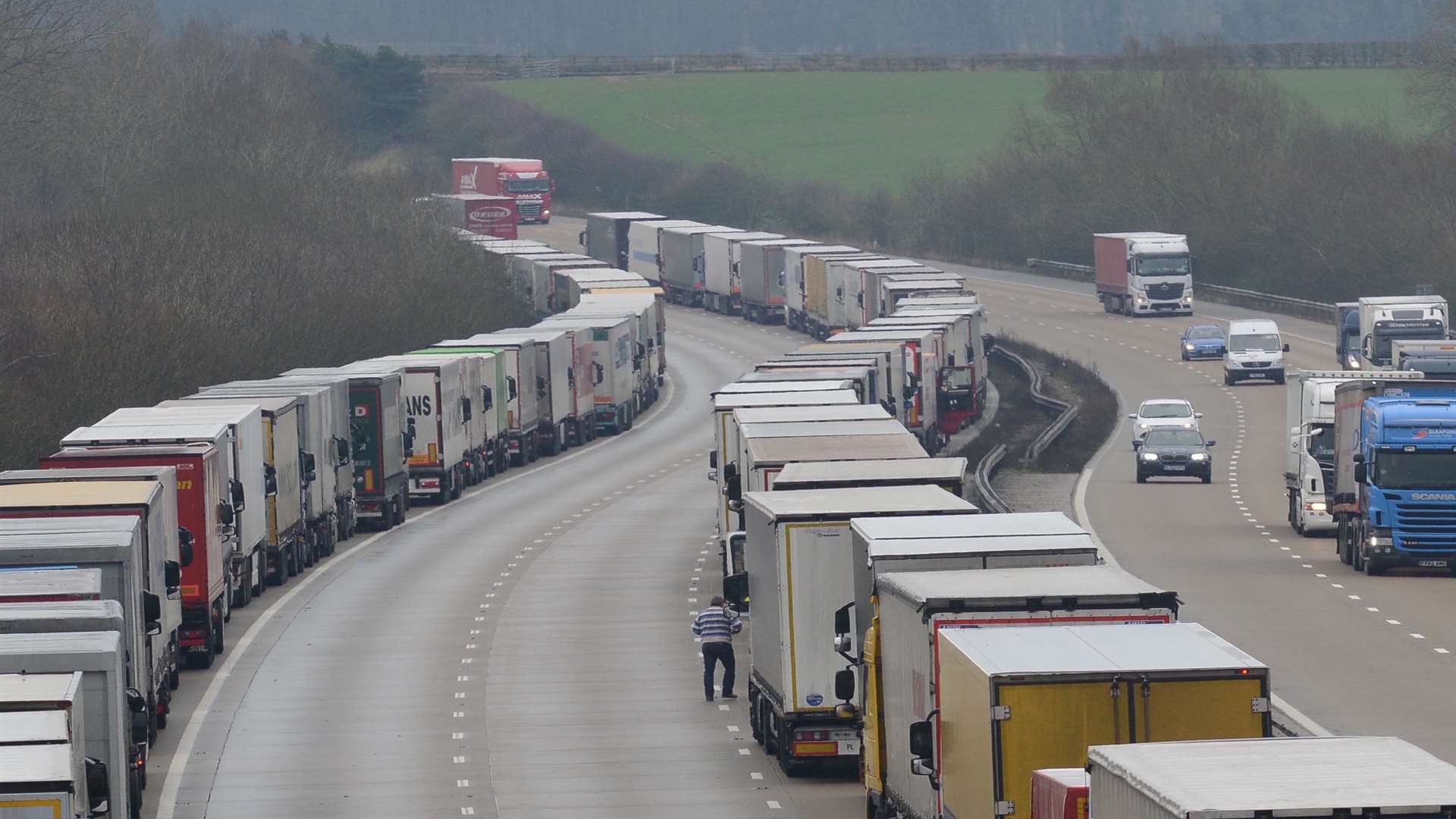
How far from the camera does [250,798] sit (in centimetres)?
2436

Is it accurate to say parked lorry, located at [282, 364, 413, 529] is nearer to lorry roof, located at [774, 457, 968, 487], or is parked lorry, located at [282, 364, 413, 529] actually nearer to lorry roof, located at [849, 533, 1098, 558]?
lorry roof, located at [774, 457, 968, 487]

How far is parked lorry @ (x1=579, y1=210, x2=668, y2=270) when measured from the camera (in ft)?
378

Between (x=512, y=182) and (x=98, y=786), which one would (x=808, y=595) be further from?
(x=512, y=182)

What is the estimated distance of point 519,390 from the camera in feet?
200

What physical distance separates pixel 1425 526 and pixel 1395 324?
3545 centimetres

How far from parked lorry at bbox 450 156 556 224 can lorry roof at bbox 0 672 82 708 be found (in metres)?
113

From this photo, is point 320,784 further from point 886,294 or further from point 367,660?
point 886,294

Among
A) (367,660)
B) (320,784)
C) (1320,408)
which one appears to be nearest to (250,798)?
(320,784)

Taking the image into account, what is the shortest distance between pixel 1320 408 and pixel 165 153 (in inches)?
1995

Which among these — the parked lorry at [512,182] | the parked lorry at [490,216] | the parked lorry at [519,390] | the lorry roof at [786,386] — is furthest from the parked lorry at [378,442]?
the parked lorry at [512,182]

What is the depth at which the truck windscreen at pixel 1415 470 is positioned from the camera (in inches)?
1486

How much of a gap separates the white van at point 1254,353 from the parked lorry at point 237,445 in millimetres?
43354

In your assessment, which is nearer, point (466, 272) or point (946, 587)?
point (946, 587)

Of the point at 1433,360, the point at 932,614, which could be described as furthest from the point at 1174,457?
the point at 932,614
